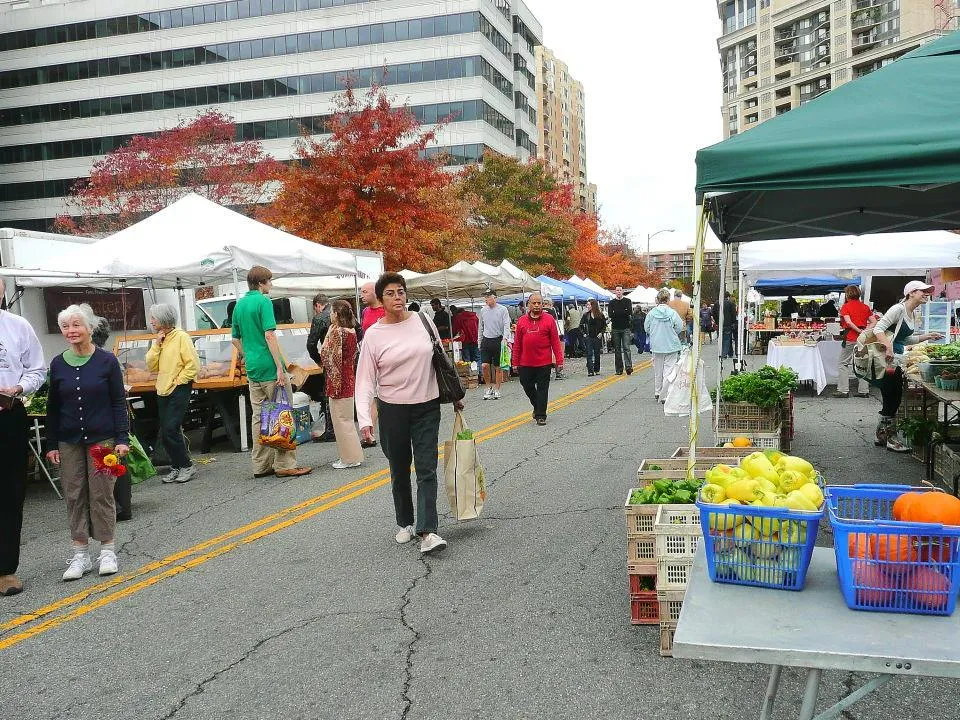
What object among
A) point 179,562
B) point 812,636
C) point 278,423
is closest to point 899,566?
point 812,636

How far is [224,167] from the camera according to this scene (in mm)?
38406

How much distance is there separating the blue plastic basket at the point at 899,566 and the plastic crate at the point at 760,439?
5.39 metres

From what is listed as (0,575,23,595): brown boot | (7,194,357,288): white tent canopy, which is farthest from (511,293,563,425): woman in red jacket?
(0,575,23,595): brown boot

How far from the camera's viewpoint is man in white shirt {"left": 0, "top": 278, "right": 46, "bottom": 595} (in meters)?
5.50

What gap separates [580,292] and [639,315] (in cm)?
247

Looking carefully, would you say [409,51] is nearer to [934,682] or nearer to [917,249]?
[917,249]

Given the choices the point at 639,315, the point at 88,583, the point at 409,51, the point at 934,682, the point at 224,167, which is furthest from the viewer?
the point at 409,51

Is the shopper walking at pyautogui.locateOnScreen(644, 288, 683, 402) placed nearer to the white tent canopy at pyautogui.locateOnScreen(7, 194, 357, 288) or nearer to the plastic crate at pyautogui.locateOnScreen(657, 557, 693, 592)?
the white tent canopy at pyautogui.locateOnScreen(7, 194, 357, 288)

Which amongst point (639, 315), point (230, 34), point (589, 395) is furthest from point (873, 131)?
point (230, 34)

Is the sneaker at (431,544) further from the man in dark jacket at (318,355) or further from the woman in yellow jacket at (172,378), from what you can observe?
the man in dark jacket at (318,355)

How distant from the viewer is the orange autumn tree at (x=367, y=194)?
946 inches

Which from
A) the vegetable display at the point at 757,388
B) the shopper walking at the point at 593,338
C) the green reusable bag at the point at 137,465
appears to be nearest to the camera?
the green reusable bag at the point at 137,465

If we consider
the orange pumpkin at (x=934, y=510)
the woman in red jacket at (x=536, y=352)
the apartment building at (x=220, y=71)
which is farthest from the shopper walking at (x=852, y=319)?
the apartment building at (x=220, y=71)

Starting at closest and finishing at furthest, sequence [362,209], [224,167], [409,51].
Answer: [362,209]
[224,167]
[409,51]
